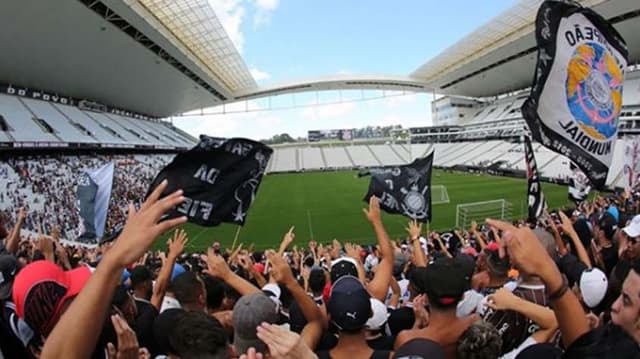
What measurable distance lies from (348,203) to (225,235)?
11.1 m

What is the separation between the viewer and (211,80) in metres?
52.5

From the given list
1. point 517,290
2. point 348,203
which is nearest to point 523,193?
point 348,203

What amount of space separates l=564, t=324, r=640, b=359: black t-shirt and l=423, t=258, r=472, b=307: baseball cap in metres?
0.60

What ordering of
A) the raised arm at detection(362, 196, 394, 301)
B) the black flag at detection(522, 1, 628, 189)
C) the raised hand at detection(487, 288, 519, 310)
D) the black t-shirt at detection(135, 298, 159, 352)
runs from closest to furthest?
the raised hand at detection(487, 288, 519, 310)
the black t-shirt at detection(135, 298, 159, 352)
the raised arm at detection(362, 196, 394, 301)
the black flag at detection(522, 1, 628, 189)

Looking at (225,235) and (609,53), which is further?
(225,235)

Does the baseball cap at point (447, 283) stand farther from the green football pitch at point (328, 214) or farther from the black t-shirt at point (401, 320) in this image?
the green football pitch at point (328, 214)

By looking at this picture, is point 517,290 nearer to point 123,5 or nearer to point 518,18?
point 123,5

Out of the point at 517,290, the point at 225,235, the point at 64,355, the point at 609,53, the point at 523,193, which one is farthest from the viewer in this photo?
the point at 523,193

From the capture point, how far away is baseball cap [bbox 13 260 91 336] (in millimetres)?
1996

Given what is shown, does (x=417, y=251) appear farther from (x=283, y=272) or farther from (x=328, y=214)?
(x=328, y=214)

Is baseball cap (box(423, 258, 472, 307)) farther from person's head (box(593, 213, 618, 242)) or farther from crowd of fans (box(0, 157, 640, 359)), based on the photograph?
person's head (box(593, 213, 618, 242))

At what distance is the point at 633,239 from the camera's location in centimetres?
441

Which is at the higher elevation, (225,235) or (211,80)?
(211,80)

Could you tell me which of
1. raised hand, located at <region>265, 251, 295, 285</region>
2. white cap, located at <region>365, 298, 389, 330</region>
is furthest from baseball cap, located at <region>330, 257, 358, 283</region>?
raised hand, located at <region>265, 251, 295, 285</region>
